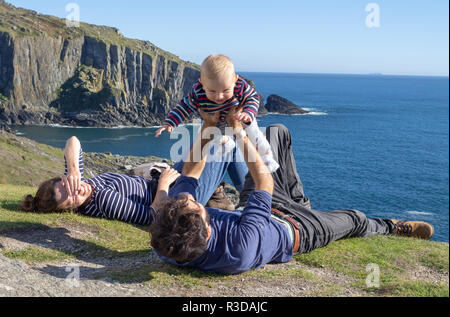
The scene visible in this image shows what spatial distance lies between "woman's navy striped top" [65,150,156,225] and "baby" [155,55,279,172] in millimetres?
1518

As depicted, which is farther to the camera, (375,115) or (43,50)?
(375,115)

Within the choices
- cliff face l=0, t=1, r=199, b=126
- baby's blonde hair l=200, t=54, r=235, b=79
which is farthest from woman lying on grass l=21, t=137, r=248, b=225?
cliff face l=0, t=1, r=199, b=126

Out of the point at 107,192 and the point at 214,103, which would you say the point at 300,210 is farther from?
the point at 107,192

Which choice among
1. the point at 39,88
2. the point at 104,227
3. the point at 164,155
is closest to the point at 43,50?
the point at 39,88

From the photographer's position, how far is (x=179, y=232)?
5.08 m

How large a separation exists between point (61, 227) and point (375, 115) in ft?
610

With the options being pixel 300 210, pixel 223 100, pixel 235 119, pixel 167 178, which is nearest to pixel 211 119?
pixel 223 100

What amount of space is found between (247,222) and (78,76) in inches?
6287

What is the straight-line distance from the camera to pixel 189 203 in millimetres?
5219

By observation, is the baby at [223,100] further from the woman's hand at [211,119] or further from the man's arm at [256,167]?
the man's arm at [256,167]

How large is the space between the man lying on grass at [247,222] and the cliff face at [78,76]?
138m

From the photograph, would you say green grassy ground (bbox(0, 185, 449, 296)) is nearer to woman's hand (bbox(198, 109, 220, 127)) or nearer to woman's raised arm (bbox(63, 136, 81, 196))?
woman's raised arm (bbox(63, 136, 81, 196))

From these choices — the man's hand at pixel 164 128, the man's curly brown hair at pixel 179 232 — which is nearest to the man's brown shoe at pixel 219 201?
the man's hand at pixel 164 128

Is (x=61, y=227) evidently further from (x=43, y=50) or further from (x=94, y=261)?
(x=43, y=50)
